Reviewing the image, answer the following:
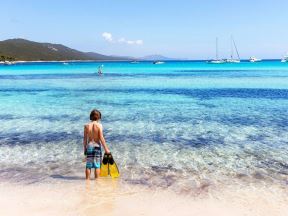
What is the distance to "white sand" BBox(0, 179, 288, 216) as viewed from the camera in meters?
8.62

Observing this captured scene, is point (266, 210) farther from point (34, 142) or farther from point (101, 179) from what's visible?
point (34, 142)

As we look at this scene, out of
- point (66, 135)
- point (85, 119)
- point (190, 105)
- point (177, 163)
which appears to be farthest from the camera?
point (190, 105)

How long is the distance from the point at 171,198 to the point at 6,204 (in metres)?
4.02

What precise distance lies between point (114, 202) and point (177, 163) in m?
4.04

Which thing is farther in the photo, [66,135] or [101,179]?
[66,135]

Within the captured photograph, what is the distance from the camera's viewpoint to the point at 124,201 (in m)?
9.26

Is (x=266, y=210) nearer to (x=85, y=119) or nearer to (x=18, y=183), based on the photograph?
(x=18, y=183)

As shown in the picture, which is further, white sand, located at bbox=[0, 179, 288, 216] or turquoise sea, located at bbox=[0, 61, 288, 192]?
turquoise sea, located at bbox=[0, 61, 288, 192]

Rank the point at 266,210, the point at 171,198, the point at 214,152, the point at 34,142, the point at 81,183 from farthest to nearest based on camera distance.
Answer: the point at 34,142 → the point at 214,152 → the point at 81,183 → the point at 171,198 → the point at 266,210

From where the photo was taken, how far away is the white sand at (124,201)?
862cm

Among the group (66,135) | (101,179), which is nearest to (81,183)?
(101,179)

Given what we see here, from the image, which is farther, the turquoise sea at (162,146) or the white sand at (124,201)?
the turquoise sea at (162,146)

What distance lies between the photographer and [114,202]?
30.2ft

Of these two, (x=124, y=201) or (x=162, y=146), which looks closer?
(x=124, y=201)
